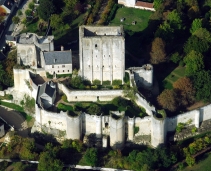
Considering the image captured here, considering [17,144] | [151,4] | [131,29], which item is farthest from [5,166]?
[151,4]

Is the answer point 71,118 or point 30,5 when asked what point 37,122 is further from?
point 30,5

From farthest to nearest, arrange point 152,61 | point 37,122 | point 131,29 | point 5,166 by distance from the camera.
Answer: point 131,29, point 152,61, point 37,122, point 5,166

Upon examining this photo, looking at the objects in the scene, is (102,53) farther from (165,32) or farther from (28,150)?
(165,32)

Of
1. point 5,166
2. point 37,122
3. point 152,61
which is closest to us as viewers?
point 5,166

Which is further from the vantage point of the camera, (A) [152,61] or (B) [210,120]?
(A) [152,61]

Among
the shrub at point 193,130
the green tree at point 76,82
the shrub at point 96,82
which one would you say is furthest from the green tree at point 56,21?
the shrub at point 193,130

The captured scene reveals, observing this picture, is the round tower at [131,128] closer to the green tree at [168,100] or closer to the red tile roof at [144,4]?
the green tree at [168,100]

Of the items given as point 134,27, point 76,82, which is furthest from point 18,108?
point 134,27
